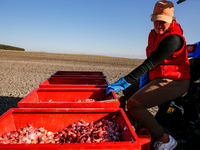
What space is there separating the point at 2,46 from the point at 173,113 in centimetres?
7212

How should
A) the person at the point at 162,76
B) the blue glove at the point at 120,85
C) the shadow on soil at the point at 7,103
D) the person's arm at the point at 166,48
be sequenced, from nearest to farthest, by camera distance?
the person's arm at the point at 166,48
the person at the point at 162,76
the blue glove at the point at 120,85
the shadow on soil at the point at 7,103

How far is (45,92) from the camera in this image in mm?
3066

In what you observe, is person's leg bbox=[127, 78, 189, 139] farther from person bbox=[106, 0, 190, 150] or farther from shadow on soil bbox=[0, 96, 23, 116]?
shadow on soil bbox=[0, 96, 23, 116]

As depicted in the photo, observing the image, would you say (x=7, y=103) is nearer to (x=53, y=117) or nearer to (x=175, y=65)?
(x=53, y=117)

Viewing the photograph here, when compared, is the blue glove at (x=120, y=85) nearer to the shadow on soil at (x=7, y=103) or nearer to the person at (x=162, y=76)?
the person at (x=162, y=76)

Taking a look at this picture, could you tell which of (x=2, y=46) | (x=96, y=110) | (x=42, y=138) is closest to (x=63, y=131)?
(x=42, y=138)

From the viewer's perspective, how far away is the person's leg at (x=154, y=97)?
207 centimetres

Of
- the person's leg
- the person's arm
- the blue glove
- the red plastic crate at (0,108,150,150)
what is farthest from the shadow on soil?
the person's arm

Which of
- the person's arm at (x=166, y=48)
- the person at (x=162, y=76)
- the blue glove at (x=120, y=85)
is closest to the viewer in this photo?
the person's arm at (x=166, y=48)

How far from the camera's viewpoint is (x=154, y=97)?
81.8 inches

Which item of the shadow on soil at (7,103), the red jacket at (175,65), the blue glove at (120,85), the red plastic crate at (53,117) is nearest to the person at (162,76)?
the red jacket at (175,65)

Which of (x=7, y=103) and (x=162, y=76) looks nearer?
(x=162, y=76)

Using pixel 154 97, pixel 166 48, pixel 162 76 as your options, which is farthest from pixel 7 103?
pixel 166 48

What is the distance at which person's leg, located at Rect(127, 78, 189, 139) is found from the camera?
2.07 metres
